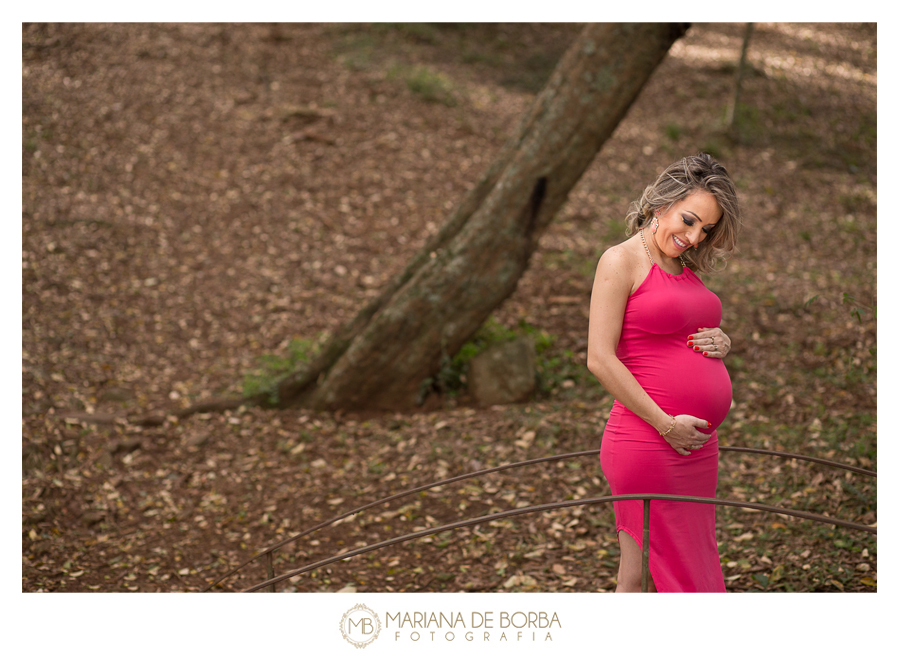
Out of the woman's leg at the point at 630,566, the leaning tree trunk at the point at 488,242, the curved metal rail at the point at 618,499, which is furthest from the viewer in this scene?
the leaning tree trunk at the point at 488,242

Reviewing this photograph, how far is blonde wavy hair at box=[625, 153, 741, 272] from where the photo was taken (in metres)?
2.03

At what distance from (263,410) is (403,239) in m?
2.82

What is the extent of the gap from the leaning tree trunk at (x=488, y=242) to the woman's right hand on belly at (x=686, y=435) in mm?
2848

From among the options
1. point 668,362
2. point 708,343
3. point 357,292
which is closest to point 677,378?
point 668,362

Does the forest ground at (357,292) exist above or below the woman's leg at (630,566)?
above

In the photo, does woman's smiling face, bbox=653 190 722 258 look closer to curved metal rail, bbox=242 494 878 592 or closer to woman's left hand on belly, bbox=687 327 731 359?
woman's left hand on belly, bbox=687 327 731 359

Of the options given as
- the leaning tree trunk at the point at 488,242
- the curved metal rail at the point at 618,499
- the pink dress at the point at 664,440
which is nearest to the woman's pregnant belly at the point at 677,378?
the pink dress at the point at 664,440

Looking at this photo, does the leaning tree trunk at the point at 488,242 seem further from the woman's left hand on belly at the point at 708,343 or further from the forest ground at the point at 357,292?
the woman's left hand on belly at the point at 708,343

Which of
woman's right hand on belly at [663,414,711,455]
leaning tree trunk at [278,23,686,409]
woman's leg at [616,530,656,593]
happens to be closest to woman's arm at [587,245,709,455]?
woman's right hand on belly at [663,414,711,455]

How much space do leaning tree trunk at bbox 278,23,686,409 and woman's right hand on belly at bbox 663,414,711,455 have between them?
112 inches

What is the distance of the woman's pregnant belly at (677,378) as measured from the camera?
216 centimetres

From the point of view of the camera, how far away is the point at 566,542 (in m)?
3.69

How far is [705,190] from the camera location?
2.03 metres
